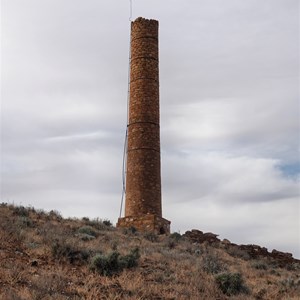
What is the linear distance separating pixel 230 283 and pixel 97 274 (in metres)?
3.06

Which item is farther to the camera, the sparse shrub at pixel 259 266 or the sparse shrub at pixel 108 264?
the sparse shrub at pixel 259 266

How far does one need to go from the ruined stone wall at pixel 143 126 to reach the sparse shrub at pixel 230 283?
11.2 m

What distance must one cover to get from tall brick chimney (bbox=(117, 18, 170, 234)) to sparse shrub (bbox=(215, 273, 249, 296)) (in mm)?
10343

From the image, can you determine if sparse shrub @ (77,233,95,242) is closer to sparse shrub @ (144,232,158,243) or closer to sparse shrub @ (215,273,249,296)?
sparse shrub @ (144,232,158,243)

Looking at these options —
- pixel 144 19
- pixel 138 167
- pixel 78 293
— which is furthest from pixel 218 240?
pixel 78 293

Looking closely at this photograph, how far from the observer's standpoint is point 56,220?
20906mm

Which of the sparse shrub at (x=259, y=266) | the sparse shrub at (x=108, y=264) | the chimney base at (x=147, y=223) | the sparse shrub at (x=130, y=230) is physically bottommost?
the sparse shrub at (x=108, y=264)

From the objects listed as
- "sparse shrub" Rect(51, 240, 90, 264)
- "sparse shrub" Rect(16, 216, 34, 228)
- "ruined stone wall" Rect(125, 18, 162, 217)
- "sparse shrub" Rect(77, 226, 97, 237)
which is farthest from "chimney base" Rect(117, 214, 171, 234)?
"sparse shrub" Rect(51, 240, 90, 264)

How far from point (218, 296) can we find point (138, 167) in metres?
13.0

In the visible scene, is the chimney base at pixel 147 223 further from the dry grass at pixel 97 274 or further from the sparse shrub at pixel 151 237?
the dry grass at pixel 97 274

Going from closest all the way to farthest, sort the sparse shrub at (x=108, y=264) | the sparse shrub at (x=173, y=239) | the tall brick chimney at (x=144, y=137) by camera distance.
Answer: the sparse shrub at (x=108, y=264), the sparse shrub at (x=173, y=239), the tall brick chimney at (x=144, y=137)

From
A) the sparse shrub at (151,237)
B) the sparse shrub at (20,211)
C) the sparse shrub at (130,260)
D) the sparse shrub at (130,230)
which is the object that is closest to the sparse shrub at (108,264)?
the sparse shrub at (130,260)

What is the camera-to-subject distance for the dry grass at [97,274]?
1004 centimetres

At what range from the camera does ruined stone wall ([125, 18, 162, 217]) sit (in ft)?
78.8
